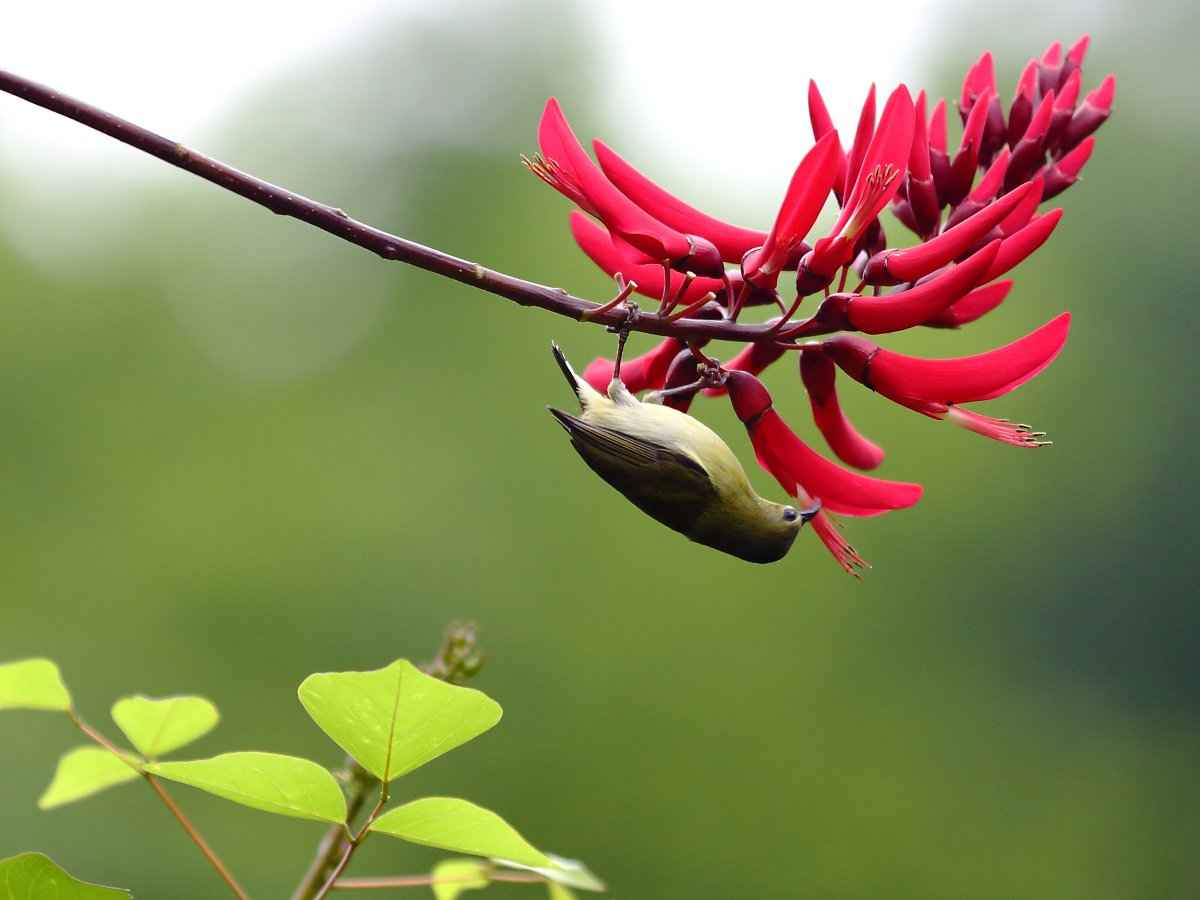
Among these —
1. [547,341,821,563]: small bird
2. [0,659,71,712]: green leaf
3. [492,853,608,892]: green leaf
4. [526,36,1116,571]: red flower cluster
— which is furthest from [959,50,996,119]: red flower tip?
[0,659,71,712]: green leaf

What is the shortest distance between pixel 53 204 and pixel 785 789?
6476 millimetres

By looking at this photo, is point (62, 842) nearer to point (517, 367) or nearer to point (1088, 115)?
point (517, 367)

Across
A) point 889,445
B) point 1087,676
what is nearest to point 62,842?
point 889,445

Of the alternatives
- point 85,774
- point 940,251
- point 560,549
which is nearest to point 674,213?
point 940,251

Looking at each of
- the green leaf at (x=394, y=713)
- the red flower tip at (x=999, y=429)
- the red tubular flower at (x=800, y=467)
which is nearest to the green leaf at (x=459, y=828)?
the green leaf at (x=394, y=713)

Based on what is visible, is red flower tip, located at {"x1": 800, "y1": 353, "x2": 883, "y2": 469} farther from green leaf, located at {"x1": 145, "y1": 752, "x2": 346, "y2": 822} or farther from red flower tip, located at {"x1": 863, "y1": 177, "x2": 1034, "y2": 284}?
green leaf, located at {"x1": 145, "y1": 752, "x2": 346, "y2": 822}

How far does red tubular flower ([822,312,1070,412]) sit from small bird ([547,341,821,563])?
10 cm

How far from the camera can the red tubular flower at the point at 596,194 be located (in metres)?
0.81

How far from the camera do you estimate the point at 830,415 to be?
898 mm

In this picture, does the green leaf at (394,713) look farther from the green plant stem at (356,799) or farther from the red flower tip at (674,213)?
the red flower tip at (674,213)

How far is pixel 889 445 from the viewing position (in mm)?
7426

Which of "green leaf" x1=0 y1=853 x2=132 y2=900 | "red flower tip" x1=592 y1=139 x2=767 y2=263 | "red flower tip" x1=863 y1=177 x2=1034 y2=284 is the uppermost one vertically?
"red flower tip" x1=863 y1=177 x2=1034 y2=284

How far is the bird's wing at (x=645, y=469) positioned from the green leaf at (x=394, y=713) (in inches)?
8.3

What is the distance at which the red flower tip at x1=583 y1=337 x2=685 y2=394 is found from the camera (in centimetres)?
88
